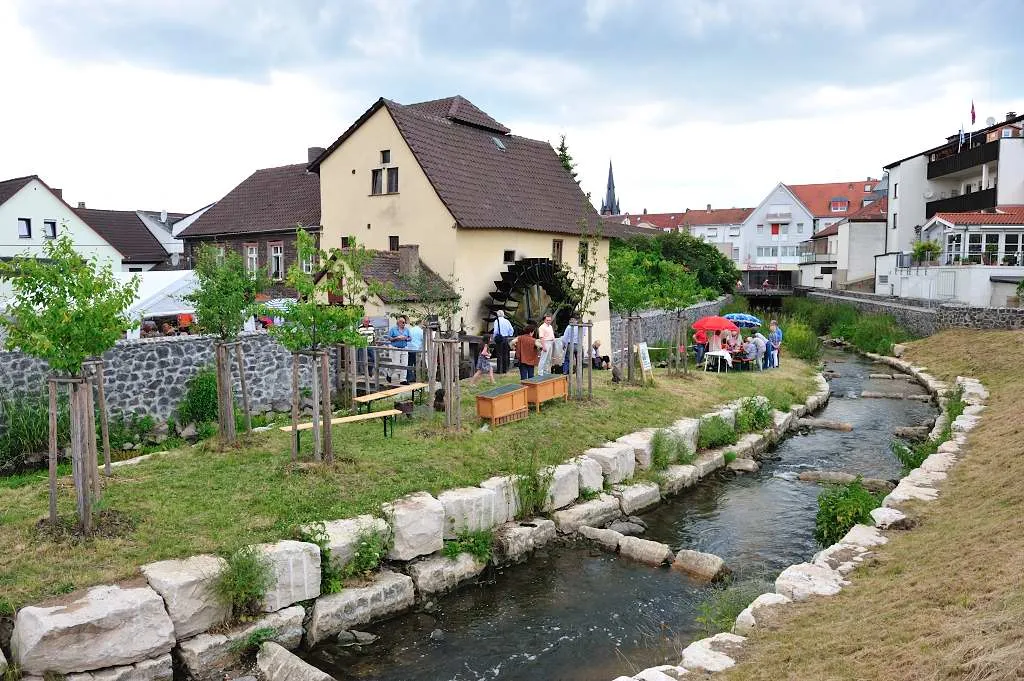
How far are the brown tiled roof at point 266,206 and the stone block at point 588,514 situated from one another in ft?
57.3

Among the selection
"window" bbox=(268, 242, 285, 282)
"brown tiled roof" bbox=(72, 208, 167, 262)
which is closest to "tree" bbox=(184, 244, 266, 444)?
"window" bbox=(268, 242, 285, 282)

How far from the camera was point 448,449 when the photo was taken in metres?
10.0

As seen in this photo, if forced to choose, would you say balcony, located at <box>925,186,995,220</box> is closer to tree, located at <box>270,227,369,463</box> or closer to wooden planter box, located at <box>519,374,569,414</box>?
wooden planter box, located at <box>519,374,569,414</box>

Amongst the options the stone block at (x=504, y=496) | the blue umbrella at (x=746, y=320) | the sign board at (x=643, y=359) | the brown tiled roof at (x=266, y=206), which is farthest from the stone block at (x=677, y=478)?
the brown tiled roof at (x=266, y=206)

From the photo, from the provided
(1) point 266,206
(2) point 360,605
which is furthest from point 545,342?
(1) point 266,206

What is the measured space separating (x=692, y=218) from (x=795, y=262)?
11.8 m

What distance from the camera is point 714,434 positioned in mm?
13258

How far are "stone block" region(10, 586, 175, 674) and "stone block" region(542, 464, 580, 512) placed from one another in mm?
4973

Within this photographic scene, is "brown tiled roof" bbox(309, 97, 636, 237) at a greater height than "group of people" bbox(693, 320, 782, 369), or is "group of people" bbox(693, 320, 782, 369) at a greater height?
"brown tiled roof" bbox(309, 97, 636, 237)

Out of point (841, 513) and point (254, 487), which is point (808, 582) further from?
point (254, 487)

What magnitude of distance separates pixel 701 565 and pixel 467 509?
8.91 ft

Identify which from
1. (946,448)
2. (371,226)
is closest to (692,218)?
(371,226)

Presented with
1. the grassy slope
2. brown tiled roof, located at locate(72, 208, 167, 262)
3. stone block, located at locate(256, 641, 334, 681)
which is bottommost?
stone block, located at locate(256, 641, 334, 681)

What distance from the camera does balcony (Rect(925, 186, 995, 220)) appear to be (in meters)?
34.9
